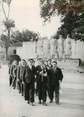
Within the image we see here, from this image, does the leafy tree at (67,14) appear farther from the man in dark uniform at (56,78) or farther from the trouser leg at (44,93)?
the trouser leg at (44,93)

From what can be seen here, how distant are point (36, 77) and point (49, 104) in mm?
148

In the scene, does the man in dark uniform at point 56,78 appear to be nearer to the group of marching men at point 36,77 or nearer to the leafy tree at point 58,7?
the group of marching men at point 36,77

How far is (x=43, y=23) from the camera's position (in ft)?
4.02

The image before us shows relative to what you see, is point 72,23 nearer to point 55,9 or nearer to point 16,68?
point 55,9

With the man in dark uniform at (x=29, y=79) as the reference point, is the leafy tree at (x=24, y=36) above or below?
above

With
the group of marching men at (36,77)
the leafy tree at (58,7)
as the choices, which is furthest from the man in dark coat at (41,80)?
the leafy tree at (58,7)

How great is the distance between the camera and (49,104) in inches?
47.7

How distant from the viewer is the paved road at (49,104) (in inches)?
47.6

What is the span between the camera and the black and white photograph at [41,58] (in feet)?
3.98

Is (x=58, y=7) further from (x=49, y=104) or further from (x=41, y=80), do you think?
(x=49, y=104)

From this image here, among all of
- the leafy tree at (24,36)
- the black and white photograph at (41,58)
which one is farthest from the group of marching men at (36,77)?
the leafy tree at (24,36)

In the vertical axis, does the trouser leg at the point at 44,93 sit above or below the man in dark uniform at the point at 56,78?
below

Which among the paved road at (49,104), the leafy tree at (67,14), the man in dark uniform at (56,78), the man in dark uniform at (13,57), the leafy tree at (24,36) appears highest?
the leafy tree at (67,14)

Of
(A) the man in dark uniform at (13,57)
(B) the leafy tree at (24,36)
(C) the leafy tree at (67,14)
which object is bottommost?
(A) the man in dark uniform at (13,57)
